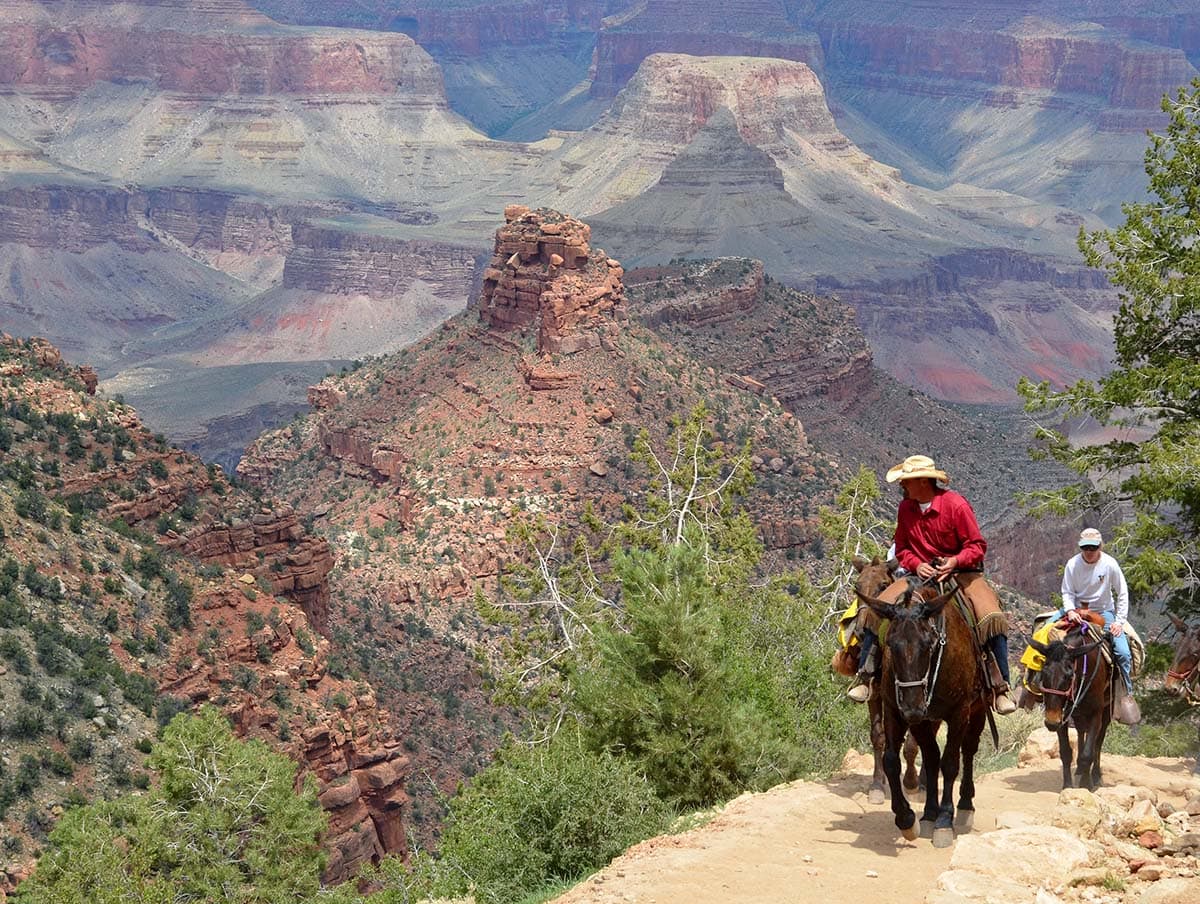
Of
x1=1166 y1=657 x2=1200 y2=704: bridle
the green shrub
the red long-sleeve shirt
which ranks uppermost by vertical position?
the red long-sleeve shirt

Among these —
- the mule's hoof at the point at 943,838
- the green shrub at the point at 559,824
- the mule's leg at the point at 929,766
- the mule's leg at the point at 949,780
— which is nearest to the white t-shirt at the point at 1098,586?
the mule's leg at the point at 949,780

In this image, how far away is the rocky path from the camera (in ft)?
67.1

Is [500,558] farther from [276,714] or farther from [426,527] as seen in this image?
[276,714]

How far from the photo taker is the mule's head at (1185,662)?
1128 inches

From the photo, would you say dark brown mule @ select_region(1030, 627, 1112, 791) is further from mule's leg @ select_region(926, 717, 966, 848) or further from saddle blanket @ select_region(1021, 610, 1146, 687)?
mule's leg @ select_region(926, 717, 966, 848)

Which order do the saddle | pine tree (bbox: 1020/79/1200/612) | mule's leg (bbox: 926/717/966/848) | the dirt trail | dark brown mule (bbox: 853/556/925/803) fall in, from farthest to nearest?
pine tree (bbox: 1020/79/1200/612) < the saddle < dark brown mule (bbox: 853/556/925/803) < mule's leg (bbox: 926/717/966/848) < the dirt trail

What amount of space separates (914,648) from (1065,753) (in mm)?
4894

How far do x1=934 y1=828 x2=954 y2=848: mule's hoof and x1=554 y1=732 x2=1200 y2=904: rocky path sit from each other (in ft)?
0.46

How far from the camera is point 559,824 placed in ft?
→ 86.3

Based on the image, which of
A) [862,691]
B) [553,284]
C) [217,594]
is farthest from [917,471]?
[553,284]

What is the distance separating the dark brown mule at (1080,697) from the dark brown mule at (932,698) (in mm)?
2614

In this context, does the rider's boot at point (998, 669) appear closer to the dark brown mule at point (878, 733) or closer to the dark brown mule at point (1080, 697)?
the dark brown mule at point (878, 733)

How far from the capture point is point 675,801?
93.1ft

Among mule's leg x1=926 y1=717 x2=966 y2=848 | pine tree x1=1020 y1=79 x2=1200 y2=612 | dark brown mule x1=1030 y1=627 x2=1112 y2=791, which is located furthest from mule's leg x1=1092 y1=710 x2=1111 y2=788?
pine tree x1=1020 y1=79 x2=1200 y2=612
